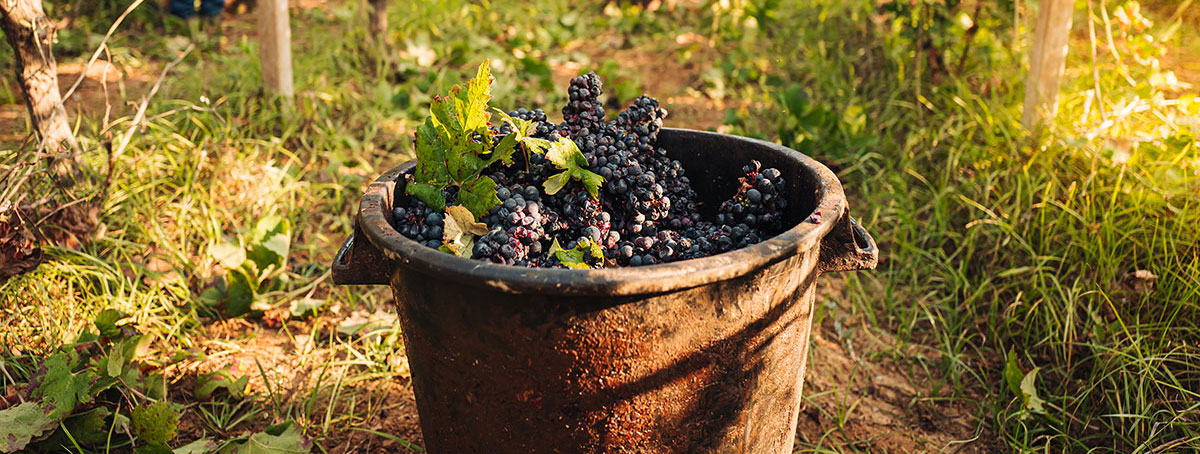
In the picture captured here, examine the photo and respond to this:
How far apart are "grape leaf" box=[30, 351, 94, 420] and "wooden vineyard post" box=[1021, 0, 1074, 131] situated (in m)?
3.32

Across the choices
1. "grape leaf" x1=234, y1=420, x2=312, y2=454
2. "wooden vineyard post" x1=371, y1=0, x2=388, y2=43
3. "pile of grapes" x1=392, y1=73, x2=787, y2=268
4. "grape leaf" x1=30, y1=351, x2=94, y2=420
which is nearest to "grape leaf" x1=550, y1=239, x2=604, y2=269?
"pile of grapes" x1=392, y1=73, x2=787, y2=268

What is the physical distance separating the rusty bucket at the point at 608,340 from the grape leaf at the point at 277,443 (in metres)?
0.59

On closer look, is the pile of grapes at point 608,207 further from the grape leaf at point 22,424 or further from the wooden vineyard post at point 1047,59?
the wooden vineyard post at point 1047,59

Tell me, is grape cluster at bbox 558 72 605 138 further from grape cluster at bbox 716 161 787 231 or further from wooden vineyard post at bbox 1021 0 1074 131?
wooden vineyard post at bbox 1021 0 1074 131

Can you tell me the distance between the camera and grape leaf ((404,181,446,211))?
5.28 ft

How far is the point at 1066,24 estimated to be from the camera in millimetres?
3121

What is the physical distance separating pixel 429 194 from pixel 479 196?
11 centimetres

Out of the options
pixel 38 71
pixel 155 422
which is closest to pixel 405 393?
pixel 155 422

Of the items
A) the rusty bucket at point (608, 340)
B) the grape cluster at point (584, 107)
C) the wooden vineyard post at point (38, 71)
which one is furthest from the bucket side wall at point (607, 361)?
the wooden vineyard post at point (38, 71)

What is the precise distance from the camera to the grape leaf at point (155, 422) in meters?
1.96

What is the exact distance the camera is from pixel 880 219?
A: 318cm

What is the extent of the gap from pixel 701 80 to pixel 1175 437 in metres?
3.09

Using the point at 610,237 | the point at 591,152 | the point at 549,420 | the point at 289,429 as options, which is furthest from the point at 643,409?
the point at 289,429

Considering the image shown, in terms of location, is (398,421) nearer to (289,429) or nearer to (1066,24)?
(289,429)
